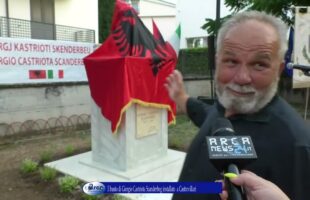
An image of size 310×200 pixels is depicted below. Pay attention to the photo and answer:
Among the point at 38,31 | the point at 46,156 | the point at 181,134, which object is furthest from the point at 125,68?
→ the point at 38,31

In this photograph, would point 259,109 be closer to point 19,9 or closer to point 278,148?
point 278,148

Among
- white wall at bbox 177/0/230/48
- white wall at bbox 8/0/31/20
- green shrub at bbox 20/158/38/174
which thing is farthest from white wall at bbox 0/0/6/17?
white wall at bbox 177/0/230/48

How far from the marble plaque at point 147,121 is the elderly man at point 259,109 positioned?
3867mm

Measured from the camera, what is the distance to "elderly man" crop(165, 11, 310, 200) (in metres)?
1.18

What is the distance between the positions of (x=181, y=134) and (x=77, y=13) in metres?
8.91

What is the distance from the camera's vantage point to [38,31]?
11.1 m

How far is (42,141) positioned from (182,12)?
24.1 meters

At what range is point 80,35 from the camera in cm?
1241

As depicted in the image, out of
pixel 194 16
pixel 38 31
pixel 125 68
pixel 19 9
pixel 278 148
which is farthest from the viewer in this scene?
pixel 194 16

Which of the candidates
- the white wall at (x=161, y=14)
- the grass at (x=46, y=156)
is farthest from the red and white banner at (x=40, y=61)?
the white wall at (x=161, y=14)

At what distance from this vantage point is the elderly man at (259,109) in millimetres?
1183

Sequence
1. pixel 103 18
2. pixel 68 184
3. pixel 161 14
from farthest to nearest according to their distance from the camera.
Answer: pixel 161 14 < pixel 103 18 < pixel 68 184

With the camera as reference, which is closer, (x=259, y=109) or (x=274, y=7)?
(x=259, y=109)

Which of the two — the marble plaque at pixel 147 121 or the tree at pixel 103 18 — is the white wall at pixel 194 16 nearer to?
the tree at pixel 103 18
